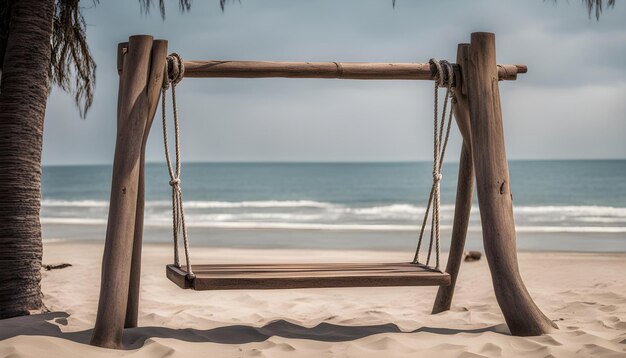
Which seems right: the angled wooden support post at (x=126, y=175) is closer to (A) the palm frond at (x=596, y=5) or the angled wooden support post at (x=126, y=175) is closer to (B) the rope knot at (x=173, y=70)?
(B) the rope knot at (x=173, y=70)

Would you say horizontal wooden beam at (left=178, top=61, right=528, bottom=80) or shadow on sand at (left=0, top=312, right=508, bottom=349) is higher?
horizontal wooden beam at (left=178, top=61, right=528, bottom=80)

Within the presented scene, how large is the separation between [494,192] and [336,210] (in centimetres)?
2038

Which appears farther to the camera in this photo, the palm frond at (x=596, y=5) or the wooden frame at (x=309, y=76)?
the palm frond at (x=596, y=5)

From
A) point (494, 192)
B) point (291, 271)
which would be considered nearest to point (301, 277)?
point (291, 271)

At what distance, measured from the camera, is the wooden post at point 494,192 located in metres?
3.41

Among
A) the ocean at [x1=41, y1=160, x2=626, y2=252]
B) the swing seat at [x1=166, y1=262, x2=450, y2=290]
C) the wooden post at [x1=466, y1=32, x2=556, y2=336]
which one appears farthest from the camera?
the ocean at [x1=41, y1=160, x2=626, y2=252]

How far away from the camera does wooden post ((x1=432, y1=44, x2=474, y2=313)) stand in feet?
12.3

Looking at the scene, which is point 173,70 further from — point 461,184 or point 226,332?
point 461,184

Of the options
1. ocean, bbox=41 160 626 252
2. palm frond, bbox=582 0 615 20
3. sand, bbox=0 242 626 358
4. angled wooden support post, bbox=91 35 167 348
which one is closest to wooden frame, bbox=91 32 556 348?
angled wooden support post, bbox=91 35 167 348

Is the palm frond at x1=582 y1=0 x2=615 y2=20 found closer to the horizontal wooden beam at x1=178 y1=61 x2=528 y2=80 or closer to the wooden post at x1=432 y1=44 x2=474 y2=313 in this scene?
the horizontal wooden beam at x1=178 y1=61 x2=528 y2=80

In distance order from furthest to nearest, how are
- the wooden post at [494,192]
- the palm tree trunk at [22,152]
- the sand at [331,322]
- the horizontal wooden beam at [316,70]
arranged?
the palm tree trunk at [22,152], the horizontal wooden beam at [316,70], the wooden post at [494,192], the sand at [331,322]

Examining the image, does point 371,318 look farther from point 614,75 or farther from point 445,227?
point 614,75

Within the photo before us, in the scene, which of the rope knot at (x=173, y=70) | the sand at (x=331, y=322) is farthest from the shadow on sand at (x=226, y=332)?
the rope knot at (x=173, y=70)

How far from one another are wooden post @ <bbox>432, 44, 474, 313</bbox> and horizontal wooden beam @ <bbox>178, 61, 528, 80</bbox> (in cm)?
18
